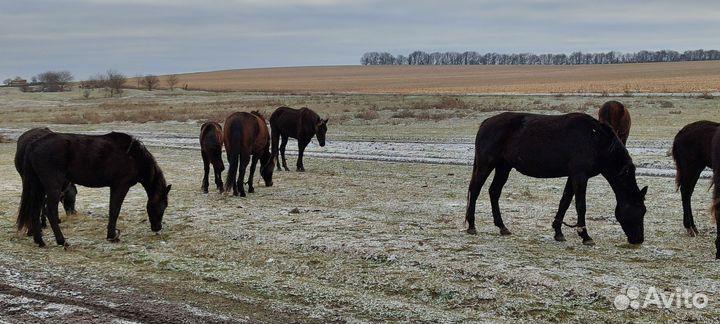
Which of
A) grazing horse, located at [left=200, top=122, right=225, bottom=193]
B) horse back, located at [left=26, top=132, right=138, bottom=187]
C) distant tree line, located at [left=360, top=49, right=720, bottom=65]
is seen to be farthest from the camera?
distant tree line, located at [left=360, top=49, right=720, bottom=65]

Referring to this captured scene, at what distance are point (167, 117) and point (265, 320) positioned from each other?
43.6m

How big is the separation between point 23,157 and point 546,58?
19103 cm

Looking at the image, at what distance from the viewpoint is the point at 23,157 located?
367 inches

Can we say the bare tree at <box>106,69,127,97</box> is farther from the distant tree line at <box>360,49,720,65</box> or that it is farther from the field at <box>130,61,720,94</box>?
the distant tree line at <box>360,49,720,65</box>

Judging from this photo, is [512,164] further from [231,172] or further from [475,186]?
[231,172]

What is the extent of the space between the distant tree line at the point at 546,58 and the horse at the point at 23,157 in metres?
176

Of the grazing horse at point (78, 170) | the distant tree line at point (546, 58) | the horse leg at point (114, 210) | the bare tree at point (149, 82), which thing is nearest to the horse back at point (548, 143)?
the grazing horse at point (78, 170)

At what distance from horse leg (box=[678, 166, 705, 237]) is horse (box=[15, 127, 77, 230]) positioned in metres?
9.58

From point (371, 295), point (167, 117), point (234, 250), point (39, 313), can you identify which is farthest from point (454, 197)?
point (167, 117)

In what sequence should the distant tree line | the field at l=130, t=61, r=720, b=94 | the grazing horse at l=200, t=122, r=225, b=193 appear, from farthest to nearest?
the distant tree line
the field at l=130, t=61, r=720, b=94
the grazing horse at l=200, t=122, r=225, b=193

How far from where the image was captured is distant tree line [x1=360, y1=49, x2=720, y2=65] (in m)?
164

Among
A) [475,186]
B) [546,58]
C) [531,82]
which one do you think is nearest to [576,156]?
[475,186]

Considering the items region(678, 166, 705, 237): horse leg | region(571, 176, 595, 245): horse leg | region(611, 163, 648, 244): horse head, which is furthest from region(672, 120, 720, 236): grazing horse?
region(571, 176, 595, 245): horse leg

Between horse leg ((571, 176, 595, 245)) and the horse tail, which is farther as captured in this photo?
the horse tail
